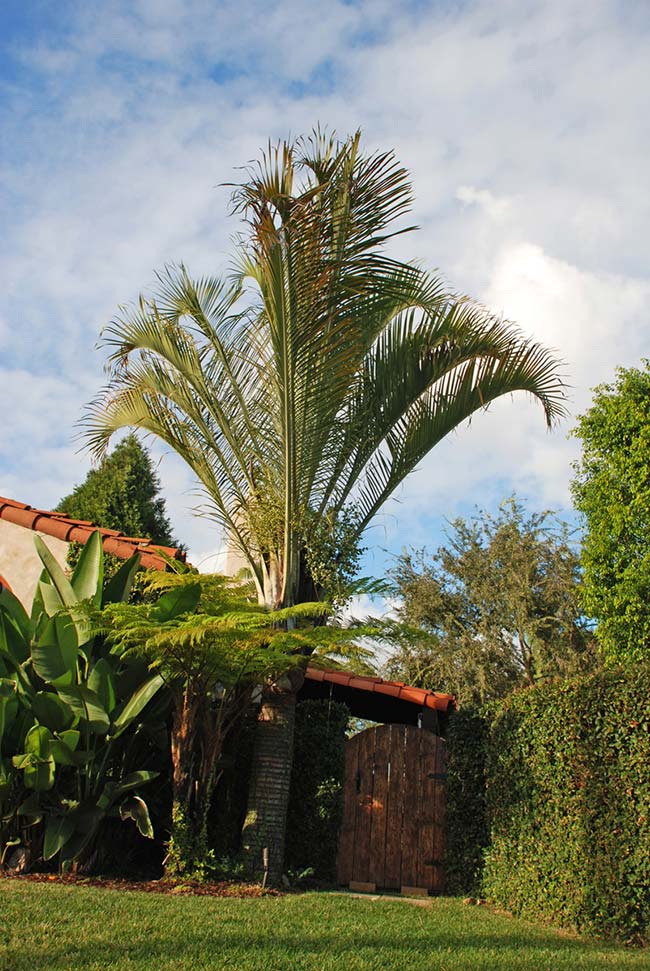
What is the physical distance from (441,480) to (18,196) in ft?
21.0

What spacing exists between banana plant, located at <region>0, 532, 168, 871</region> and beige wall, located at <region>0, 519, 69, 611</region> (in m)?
1.80

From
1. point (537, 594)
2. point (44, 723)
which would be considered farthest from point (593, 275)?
point (537, 594)

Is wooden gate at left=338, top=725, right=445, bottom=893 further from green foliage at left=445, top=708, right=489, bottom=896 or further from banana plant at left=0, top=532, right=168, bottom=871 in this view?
banana plant at left=0, top=532, right=168, bottom=871

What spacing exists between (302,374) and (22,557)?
5.17 meters

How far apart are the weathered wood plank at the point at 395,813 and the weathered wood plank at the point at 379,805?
0.19 ft

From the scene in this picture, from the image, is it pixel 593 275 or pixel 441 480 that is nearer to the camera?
pixel 593 275

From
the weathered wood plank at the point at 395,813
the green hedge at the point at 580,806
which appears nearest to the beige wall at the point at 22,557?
the weathered wood plank at the point at 395,813

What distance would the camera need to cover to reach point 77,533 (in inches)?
427

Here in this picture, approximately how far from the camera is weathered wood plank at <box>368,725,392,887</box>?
35.5ft

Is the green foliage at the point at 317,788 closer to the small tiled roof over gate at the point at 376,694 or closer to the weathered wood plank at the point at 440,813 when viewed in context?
the small tiled roof over gate at the point at 376,694

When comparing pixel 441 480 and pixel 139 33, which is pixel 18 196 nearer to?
pixel 139 33

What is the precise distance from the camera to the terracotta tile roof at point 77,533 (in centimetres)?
1047

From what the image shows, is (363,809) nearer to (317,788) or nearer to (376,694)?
(317,788)

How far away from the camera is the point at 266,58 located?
795 cm
